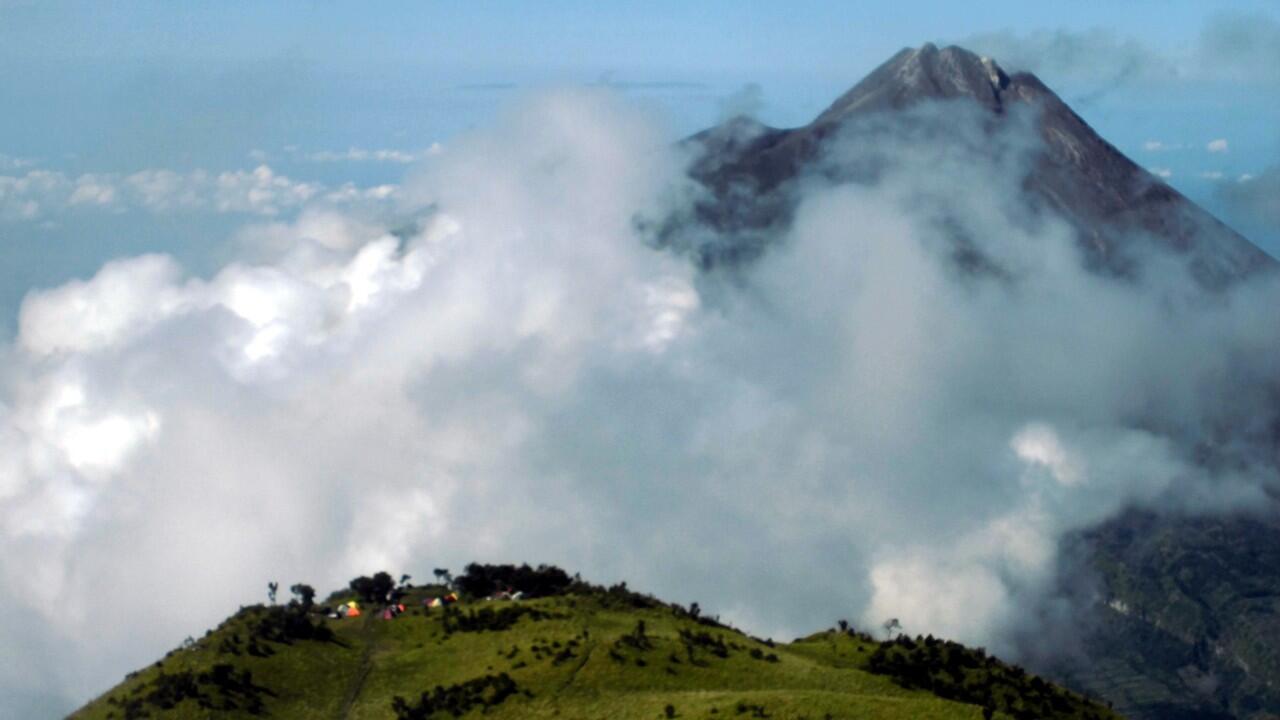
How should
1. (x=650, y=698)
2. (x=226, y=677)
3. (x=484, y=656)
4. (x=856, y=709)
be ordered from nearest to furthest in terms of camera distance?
(x=856, y=709)
(x=650, y=698)
(x=226, y=677)
(x=484, y=656)

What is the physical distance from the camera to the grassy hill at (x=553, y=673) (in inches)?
2940

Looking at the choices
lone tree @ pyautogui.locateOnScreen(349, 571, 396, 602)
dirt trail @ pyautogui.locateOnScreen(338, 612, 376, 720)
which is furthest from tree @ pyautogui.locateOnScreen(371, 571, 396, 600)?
dirt trail @ pyautogui.locateOnScreen(338, 612, 376, 720)

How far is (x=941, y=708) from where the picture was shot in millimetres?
70812

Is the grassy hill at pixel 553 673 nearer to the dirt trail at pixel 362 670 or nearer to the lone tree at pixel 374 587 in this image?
the dirt trail at pixel 362 670

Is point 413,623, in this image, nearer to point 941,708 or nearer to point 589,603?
point 589,603

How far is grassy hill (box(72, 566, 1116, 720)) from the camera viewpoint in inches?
2940

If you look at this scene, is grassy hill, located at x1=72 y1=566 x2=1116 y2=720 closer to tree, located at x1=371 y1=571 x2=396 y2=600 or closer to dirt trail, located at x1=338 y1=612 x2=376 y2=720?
dirt trail, located at x1=338 y1=612 x2=376 y2=720

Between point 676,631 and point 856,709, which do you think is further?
point 676,631

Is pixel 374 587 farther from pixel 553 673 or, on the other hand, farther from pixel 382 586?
pixel 553 673

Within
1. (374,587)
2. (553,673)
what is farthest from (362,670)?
(374,587)

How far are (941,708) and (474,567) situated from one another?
52.7 meters

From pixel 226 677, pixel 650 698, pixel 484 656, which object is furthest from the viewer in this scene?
pixel 484 656

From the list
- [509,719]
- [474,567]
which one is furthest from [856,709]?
[474,567]

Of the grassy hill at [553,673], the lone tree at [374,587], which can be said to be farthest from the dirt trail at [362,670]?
the lone tree at [374,587]
